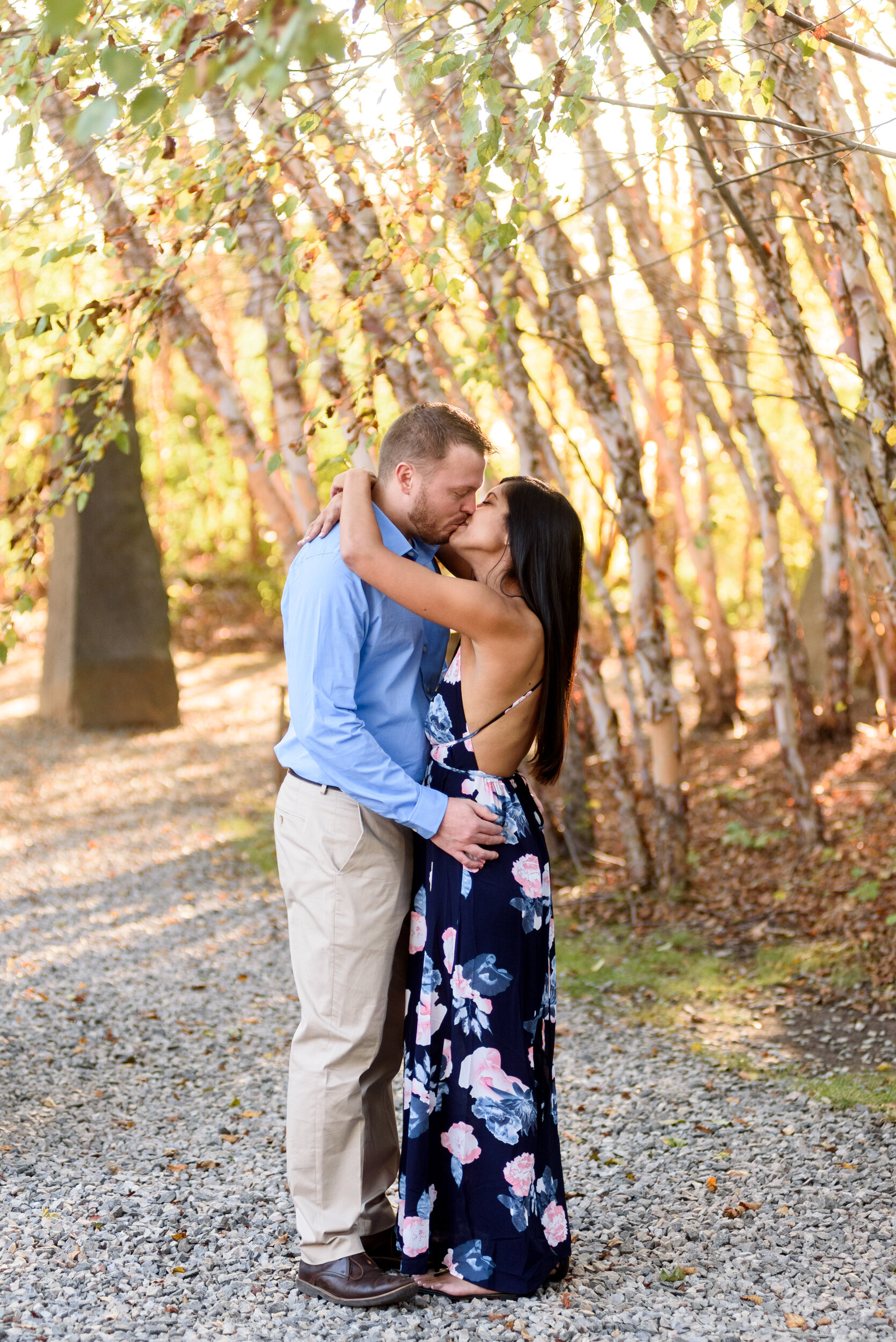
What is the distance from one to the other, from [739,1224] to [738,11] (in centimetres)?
377

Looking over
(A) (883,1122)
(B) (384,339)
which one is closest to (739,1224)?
(A) (883,1122)

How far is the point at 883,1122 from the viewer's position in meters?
3.51

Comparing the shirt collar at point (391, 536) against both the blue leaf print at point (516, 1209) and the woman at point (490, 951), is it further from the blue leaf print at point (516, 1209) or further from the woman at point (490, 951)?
the blue leaf print at point (516, 1209)

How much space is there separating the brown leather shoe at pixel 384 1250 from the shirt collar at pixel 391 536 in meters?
1.51

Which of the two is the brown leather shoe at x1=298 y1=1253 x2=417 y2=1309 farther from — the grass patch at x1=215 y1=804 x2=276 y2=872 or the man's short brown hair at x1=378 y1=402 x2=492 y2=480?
the grass patch at x1=215 y1=804 x2=276 y2=872

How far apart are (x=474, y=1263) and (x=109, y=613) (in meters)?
8.43

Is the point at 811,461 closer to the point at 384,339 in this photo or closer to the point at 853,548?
the point at 853,548

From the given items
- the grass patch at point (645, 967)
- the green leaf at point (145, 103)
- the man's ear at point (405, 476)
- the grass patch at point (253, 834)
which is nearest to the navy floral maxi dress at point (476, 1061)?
the man's ear at point (405, 476)

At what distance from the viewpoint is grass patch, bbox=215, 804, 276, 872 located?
697cm

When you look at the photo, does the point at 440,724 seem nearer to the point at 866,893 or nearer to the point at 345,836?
the point at 345,836

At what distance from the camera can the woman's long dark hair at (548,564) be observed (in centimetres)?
252

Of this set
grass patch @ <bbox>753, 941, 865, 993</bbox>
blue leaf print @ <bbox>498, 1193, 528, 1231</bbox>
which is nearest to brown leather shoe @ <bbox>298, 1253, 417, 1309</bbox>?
blue leaf print @ <bbox>498, 1193, 528, 1231</bbox>

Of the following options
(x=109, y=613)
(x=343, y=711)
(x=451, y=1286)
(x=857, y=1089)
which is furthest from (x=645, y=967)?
(x=109, y=613)

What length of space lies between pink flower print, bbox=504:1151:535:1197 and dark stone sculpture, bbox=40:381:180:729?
27.4 feet
